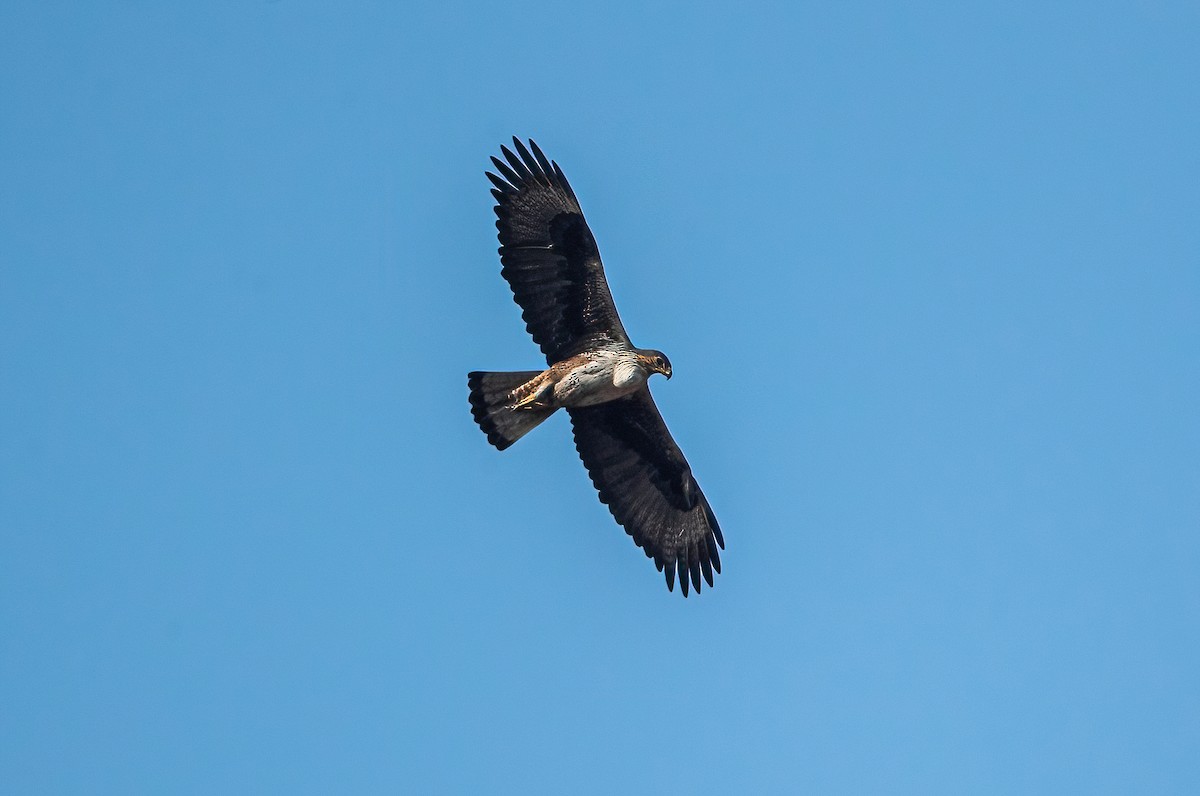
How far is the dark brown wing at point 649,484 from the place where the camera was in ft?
51.5

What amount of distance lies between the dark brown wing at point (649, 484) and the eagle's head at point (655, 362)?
69 centimetres

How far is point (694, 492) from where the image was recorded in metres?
16.1

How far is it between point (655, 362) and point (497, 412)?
147cm

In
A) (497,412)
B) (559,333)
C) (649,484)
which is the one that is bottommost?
(649,484)

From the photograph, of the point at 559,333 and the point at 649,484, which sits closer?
the point at 559,333

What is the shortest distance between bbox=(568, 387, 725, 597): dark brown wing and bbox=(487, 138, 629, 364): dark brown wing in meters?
0.83

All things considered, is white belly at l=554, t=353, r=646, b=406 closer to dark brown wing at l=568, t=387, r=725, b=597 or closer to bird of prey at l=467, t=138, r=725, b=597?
bird of prey at l=467, t=138, r=725, b=597

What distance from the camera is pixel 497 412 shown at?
15172 millimetres

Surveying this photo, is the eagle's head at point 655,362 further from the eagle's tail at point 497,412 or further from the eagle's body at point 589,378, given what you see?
the eagle's tail at point 497,412

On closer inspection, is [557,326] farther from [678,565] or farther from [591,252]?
[678,565]

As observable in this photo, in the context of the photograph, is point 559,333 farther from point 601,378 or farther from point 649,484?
point 649,484

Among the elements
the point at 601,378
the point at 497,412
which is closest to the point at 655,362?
the point at 601,378

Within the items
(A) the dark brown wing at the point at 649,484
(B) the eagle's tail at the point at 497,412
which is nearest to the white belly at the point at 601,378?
(B) the eagle's tail at the point at 497,412

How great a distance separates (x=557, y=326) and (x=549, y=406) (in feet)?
2.26
